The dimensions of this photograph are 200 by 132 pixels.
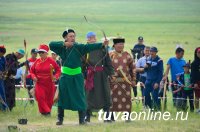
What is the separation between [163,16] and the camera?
9175 centimetres

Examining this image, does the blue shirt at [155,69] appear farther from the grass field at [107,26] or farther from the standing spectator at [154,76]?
the grass field at [107,26]

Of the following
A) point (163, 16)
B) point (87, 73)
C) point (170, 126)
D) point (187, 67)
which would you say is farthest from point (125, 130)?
point (163, 16)

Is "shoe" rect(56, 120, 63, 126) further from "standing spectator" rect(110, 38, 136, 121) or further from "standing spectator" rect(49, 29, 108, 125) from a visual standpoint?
"standing spectator" rect(110, 38, 136, 121)

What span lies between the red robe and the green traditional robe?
6.08 feet

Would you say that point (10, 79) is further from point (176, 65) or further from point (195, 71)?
point (195, 71)

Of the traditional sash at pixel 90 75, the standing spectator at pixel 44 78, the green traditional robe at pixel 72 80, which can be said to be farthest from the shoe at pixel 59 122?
the standing spectator at pixel 44 78

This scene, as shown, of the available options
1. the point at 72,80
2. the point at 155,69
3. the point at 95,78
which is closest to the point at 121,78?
the point at 95,78

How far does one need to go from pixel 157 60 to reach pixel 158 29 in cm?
5219

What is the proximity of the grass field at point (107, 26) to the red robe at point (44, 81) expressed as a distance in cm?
32

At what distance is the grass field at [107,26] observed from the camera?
15328mm

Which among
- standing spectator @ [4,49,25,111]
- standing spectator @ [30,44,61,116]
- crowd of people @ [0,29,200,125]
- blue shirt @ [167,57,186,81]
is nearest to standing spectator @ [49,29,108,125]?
crowd of people @ [0,29,200,125]

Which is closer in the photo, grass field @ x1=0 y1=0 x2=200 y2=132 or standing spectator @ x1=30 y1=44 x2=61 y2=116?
grass field @ x1=0 y1=0 x2=200 y2=132

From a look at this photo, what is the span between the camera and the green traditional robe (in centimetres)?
1514

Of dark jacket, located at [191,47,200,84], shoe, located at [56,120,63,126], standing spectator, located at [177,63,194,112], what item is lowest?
shoe, located at [56,120,63,126]
